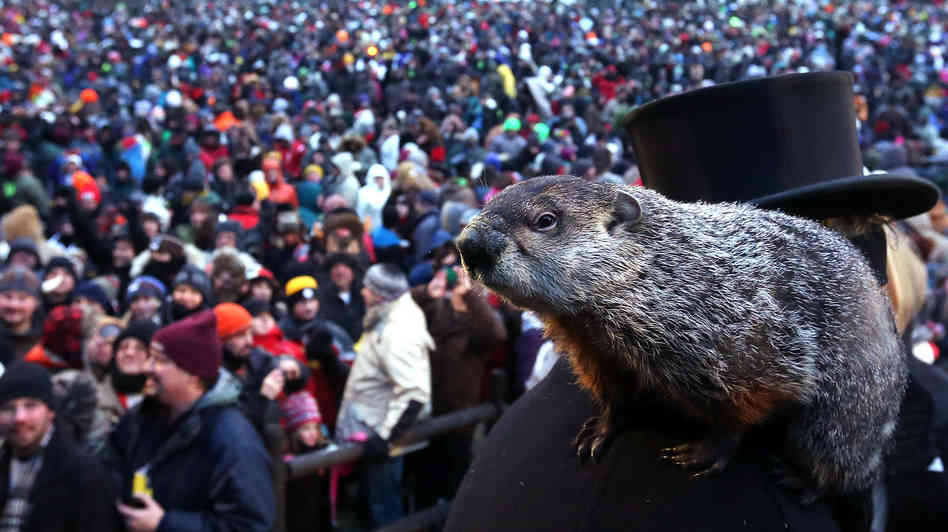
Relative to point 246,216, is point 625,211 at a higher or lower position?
higher

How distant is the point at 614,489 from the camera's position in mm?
1503

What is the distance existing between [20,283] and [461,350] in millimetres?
2878

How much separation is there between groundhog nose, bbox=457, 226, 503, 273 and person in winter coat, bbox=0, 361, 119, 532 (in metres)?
2.40

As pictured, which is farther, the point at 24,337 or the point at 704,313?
the point at 24,337

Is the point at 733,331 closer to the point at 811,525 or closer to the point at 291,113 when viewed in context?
the point at 811,525

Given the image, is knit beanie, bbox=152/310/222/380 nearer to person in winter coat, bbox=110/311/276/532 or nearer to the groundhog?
person in winter coat, bbox=110/311/276/532

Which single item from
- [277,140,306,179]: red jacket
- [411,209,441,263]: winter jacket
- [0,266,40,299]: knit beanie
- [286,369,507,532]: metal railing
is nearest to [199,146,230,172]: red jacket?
[277,140,306,179]: red jacket

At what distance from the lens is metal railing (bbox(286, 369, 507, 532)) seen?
401cm

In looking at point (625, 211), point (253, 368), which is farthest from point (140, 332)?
point (625, 211)

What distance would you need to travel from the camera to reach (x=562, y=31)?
26.8 m

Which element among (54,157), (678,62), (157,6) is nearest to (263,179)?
(54,157)

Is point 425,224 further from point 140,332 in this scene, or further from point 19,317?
point 140,332

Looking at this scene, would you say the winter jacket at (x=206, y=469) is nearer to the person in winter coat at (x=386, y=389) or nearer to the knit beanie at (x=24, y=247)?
the person in winter coat at (x=386, y=389)

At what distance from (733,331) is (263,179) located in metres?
10.2
